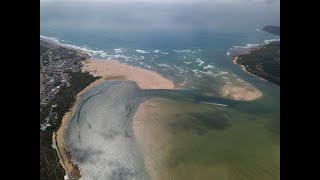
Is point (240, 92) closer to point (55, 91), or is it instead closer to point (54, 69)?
point (55, 91)

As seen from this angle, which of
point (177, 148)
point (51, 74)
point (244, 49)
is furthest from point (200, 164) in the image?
point (244, 49)

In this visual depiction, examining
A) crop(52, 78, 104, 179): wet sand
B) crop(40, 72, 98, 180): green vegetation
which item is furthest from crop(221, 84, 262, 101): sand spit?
crop(52, 78, 104, 179): wet sand

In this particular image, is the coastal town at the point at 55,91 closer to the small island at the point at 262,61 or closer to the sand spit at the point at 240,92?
the sand spit at the point at 240,92

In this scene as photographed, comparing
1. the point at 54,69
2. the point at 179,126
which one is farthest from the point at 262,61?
the point at 54,69

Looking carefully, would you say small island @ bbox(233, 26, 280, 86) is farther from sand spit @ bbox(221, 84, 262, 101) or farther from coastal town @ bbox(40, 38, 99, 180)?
coastal town @ bbox(40, 38, 99, 180)

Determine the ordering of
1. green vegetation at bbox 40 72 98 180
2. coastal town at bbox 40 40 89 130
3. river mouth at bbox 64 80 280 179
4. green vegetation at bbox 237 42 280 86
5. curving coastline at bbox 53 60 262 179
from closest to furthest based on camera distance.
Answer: green vegetation at bbox 40 72 98 180 → river mouth at bbox 64 80 280 179 → coastal town at bbox 40 40 89 130 → curving coastline at bbox 53 60 262 179 → green vegetation at bbox 237 42 280 86
